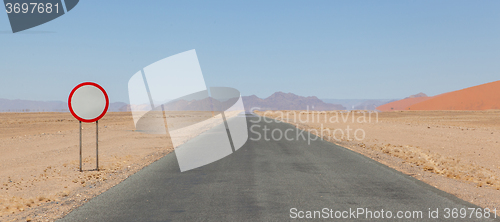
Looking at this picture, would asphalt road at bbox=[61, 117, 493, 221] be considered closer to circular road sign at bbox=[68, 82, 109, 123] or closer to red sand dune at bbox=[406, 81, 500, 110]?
circular road sign at bbox=[68, 82, 109, 123]

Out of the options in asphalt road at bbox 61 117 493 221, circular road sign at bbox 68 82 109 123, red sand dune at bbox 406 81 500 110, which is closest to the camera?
asphalt road at bbox 61 117 493 221

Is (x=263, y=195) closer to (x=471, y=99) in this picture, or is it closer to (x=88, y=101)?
(x=88, y=101)

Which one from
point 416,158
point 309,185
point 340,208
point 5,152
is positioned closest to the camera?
point 340,208

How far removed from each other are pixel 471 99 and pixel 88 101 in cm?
18006

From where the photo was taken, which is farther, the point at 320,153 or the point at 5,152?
the point at 5,152

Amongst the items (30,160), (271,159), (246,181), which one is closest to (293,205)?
(246,181)

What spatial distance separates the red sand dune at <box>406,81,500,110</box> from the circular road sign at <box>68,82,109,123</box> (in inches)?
6367

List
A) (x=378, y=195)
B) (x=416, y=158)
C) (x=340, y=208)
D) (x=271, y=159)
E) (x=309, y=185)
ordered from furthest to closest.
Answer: (x=416, y=158)
(x=271, y=159)
(x=309, y=185)
(x=378, y=195)
(x=340, y=208)

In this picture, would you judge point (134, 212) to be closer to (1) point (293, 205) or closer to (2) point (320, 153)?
(1) point (293, 205)

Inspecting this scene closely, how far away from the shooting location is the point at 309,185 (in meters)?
8.18

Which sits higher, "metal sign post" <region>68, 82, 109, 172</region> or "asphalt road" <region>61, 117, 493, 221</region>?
"metal sign post" <region>68, 82, 109, 172</region>

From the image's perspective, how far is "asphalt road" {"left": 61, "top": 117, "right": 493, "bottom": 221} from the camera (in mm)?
5848

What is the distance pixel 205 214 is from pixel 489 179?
800cm

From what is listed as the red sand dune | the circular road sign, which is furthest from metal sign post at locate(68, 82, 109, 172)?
the red sand dune
